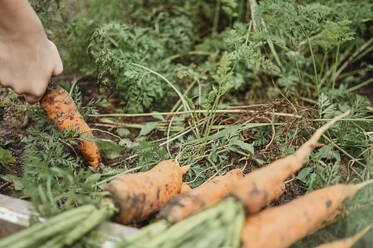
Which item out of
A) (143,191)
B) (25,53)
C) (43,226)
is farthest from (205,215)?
(25,53)

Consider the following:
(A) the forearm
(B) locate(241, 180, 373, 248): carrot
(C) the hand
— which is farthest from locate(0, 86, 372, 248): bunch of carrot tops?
(A) the forearm

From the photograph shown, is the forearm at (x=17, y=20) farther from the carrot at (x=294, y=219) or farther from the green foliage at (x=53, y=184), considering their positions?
the carrot at (x=294, y=219)

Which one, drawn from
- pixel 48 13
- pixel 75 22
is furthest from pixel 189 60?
pixel 48 13

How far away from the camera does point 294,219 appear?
1.17 metres

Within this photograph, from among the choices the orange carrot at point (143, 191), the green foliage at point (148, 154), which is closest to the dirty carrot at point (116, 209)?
the orange carrot at point (143, 191)

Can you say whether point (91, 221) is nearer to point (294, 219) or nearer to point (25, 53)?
point (294, 219)

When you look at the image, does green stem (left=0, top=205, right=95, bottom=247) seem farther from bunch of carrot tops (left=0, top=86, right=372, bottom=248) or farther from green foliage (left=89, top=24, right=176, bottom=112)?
green foliage (left=89, top=24, right=176, bottom=112)

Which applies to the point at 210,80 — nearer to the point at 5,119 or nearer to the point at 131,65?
the point at 131,65

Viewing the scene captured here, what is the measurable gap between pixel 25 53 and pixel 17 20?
0.15 m

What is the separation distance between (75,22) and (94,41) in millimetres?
420

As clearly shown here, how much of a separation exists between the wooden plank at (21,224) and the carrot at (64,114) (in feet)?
1.45

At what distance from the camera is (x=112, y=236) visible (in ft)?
3.80

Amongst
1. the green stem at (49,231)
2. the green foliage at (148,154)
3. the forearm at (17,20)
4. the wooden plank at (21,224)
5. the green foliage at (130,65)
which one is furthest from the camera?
the green foliage at (130,65)

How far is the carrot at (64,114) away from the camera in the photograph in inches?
64.2
